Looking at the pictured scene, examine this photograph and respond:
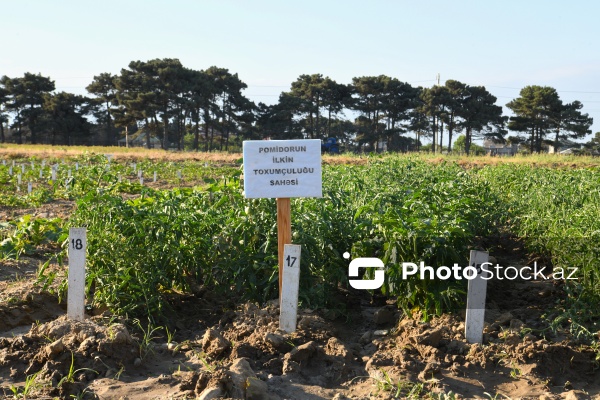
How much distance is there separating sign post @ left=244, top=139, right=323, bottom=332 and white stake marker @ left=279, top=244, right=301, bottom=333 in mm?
154

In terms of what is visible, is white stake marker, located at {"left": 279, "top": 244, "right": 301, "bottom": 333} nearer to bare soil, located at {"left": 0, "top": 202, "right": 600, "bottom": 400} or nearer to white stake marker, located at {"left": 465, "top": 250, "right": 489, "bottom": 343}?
bare soil, located at {"left": 0, "top": 202, "right": 600, "bottom": 400}

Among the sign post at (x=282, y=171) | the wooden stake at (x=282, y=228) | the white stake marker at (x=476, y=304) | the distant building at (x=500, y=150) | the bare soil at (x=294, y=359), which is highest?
the distant building at (x=500, y=150)

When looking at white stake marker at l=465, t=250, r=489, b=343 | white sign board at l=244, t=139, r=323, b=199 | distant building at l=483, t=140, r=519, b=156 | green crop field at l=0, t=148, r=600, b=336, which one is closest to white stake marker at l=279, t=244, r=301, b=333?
green crop field at l=0, t=148, r=600, b=336

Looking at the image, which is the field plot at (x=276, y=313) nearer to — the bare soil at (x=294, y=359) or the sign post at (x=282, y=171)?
the bare soil at (x=294, y=359)

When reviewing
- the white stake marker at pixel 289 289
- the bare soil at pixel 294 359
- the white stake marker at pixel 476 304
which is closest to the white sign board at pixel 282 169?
the white stake marker at pixel 289 289

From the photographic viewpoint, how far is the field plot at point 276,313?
12.2ft

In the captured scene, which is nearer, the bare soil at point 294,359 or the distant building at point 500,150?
the bare soil at point 294,359

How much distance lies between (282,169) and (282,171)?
0.02 metres

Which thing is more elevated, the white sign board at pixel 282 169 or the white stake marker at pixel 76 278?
the white sign board at pixel 282 169

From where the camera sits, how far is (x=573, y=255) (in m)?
5.17

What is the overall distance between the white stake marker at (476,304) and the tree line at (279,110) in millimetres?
49662

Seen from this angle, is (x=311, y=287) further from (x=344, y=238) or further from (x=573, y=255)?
(x=573, y=255)

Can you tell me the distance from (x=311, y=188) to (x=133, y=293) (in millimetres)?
1569

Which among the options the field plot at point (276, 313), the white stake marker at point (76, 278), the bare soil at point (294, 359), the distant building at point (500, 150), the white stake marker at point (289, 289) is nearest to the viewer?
the bare soil at point (294, 359)
